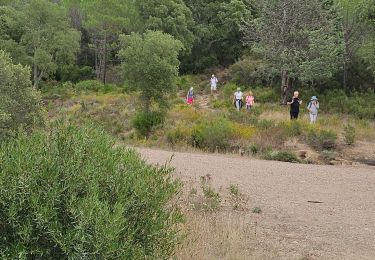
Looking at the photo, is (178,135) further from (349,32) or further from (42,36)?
(42,36)

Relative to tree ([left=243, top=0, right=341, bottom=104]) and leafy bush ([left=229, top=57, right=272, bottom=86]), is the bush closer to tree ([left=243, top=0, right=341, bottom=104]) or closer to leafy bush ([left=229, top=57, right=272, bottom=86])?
tree ([left=243, top=0, right=341, bottom=104])

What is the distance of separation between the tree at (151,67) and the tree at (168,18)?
56.7ft

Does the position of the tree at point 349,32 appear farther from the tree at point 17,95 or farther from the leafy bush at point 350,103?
the tree at point 17,95

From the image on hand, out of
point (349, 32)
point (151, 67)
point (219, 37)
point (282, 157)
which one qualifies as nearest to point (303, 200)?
point (282, 157)

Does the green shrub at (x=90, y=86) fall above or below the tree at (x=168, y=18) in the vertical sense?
below

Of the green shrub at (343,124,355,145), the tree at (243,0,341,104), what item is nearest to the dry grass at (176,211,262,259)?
the green shrub at (343,124,355,145)

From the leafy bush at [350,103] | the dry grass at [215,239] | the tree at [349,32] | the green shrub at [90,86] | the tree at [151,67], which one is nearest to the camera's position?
the dry grass at [215,239]

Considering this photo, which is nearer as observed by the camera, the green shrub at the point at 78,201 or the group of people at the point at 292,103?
the green shrub at the point at 78,201

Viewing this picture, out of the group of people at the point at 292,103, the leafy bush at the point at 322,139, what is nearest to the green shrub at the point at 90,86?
the group of people at the point at 292,103

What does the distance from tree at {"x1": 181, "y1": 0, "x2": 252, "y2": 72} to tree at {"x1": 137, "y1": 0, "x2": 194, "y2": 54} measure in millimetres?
1619

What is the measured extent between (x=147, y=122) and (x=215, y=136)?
4.28 m

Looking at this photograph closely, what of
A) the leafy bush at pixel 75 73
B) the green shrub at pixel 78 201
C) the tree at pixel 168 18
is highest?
the tree at pixel 168 18

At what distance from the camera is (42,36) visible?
39594mm

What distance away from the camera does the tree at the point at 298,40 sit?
27.6 metres
